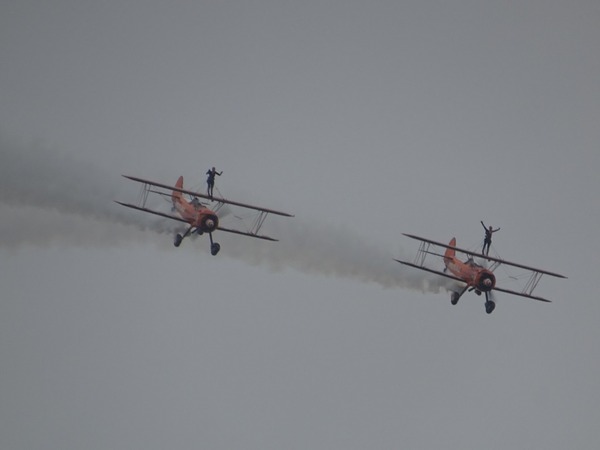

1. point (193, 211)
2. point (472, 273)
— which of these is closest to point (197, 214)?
point (193, 211)

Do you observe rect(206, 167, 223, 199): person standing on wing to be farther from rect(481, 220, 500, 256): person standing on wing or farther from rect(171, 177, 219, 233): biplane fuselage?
rect(481, 220, 500, 256): person standing on wing

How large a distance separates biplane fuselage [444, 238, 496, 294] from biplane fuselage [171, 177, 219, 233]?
39.4 feet

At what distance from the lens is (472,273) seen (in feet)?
168

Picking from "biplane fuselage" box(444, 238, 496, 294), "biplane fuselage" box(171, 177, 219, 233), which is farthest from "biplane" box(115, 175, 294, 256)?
"biplane fuselage" box(444, 238, 496, 294)

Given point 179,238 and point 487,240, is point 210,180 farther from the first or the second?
point 487,240

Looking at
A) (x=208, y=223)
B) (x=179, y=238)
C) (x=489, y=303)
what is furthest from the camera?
(x=489, y=303)

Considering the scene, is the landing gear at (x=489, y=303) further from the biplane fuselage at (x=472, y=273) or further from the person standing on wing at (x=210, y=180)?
the person standing on wing at (x=210, y=180)

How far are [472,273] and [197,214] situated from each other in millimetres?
13699

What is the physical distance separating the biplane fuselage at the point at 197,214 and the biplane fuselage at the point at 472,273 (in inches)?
473

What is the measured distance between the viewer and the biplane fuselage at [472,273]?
50062 millimetres

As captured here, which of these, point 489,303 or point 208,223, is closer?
point 208,223

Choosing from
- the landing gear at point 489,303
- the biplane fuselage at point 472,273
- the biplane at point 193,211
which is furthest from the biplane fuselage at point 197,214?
the landing gear at point 489,303

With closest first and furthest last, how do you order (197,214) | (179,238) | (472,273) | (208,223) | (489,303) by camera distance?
(208,223), (197,214), (179,238), (489,303), (472,273)

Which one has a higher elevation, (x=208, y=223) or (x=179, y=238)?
(x=208, y=223)
